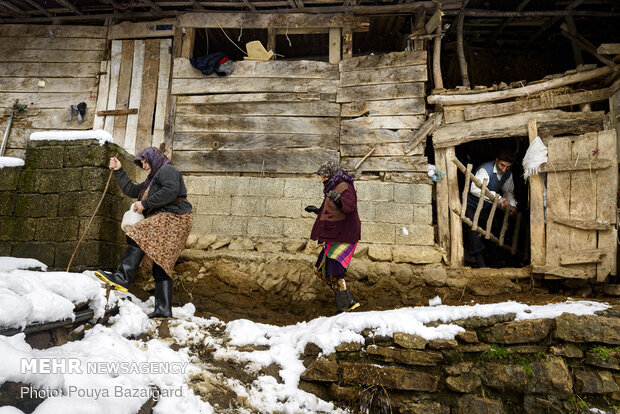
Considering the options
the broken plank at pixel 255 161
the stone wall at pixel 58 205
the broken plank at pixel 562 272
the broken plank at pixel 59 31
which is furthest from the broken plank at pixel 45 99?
the broken plank at pixel 562 272

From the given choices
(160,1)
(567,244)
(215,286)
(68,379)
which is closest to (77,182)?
(215,286)

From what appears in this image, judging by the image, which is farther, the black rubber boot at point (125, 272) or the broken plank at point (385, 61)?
the broken plank at point (385, 61)

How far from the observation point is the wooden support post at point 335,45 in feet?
22.6

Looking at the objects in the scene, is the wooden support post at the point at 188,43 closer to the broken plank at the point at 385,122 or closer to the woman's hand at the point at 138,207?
the broken plank at the point at 385,122

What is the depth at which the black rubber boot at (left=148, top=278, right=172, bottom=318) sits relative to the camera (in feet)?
13.4

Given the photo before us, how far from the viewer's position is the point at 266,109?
22.3 feet

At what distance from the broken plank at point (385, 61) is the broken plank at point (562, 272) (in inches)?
145

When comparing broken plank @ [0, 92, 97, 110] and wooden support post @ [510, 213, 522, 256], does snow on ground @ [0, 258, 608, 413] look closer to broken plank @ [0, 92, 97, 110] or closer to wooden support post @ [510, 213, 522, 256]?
wooden support post @ [510, 213, 522, 256]

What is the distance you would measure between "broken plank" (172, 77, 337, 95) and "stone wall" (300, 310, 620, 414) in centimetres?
435

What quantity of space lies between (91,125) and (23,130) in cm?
119

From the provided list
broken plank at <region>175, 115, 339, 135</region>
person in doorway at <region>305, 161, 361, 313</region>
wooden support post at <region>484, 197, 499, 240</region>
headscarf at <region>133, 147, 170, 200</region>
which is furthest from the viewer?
broken plank at <region>175, 115, 339, 135</region>

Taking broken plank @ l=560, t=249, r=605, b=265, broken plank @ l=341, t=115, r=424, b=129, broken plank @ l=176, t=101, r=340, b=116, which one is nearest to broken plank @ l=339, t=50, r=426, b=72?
broken plank @ l=176, t=101, r=340, b=116

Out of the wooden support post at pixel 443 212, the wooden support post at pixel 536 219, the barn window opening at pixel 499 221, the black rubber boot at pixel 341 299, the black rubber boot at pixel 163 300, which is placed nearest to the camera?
the black rubber boot at pixel 163 300

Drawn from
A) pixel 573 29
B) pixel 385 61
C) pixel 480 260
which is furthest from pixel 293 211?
pixel 573 29
